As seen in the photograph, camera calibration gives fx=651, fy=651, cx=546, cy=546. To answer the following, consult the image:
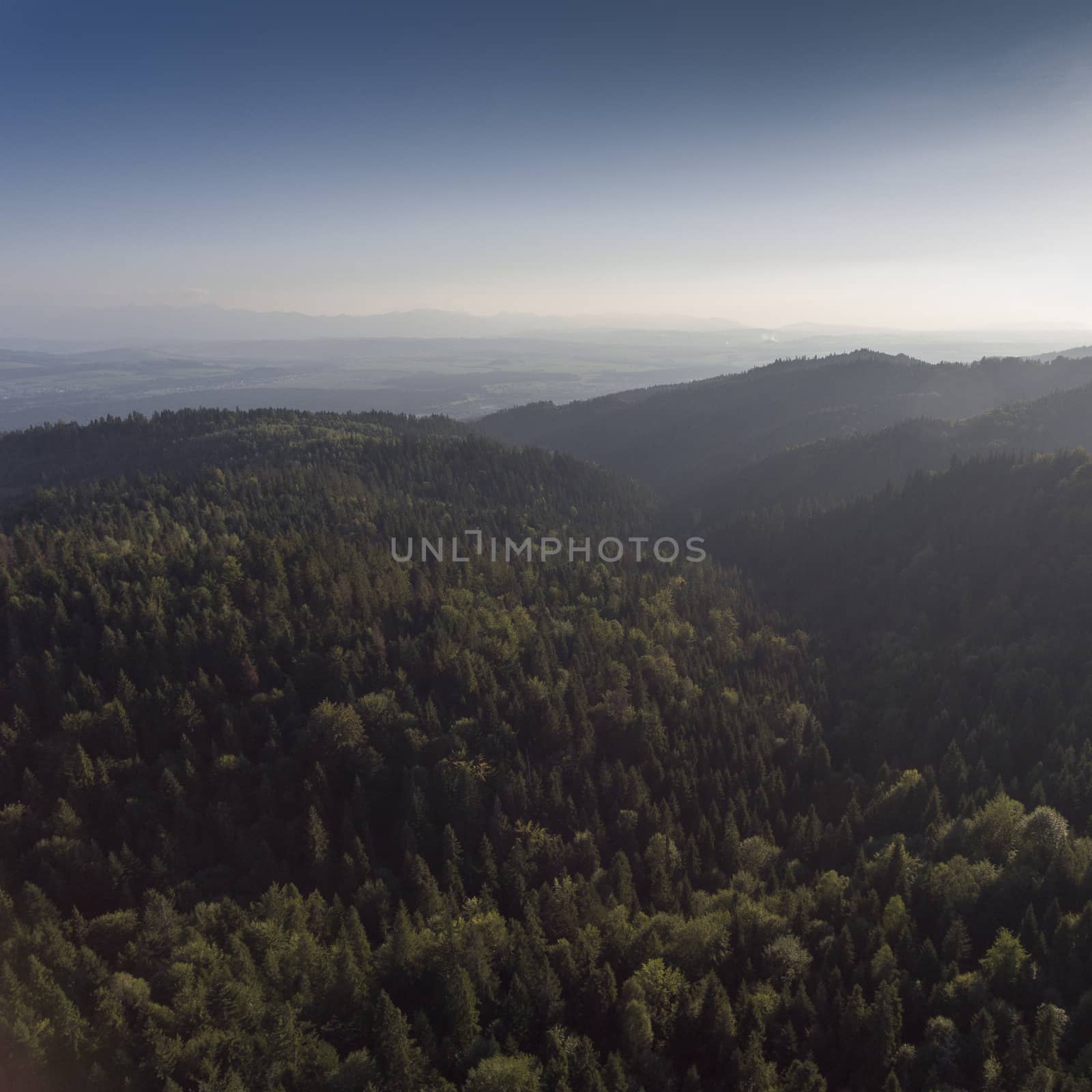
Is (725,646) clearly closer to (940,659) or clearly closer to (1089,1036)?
(940,659)

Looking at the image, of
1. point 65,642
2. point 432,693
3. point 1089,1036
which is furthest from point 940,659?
point 65,642

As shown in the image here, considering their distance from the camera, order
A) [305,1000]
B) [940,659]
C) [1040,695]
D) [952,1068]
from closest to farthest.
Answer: [952,1068], [305,1000], [1040,695], [940,659]

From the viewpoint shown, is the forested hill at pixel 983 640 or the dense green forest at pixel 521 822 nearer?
the dense green forest at pixel 521 822

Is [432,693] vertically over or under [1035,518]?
under

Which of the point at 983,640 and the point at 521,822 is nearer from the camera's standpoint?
the point at 521,822

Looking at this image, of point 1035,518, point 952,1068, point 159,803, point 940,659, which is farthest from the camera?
point 1035,518

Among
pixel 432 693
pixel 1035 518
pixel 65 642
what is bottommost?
pixel 432 693

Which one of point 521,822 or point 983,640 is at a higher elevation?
point 983,640

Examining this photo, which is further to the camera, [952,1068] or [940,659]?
[940,659]
